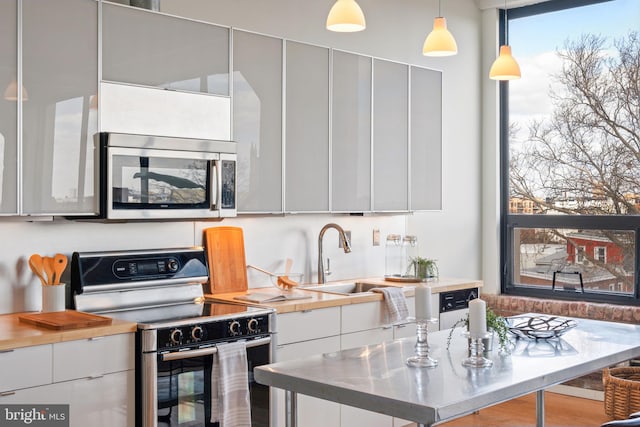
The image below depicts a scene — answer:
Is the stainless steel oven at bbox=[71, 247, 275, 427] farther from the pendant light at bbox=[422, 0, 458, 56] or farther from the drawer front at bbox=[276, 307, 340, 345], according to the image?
the pendant light at bbox=[422, 0, 458, 56]

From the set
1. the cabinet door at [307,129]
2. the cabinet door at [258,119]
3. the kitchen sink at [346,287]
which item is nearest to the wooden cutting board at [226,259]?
the cabinet door at [258,119]

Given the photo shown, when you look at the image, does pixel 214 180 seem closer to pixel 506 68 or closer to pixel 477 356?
pixel 506 68

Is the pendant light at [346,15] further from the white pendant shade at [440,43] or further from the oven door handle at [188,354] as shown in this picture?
the oven door handle at [188,354]

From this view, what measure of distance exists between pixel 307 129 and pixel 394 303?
1.22m

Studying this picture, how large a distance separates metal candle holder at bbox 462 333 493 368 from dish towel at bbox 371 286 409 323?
5.82 ft

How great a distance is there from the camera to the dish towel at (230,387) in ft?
12.6

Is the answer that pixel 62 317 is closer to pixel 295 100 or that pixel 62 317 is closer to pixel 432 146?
pixel 295 100

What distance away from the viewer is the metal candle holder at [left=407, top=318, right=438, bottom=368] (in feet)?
10.1

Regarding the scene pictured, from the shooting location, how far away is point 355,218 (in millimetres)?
5781

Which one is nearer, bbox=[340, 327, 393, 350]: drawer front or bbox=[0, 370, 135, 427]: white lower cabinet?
bbox=[0, 370, 135, 427]: white lower cabinet

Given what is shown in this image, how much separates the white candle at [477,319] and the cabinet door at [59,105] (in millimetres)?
1898

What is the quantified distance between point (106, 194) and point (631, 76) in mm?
4199

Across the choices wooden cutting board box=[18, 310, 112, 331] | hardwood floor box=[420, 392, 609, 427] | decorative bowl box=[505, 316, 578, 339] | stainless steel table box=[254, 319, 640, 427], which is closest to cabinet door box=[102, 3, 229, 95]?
wooden cutting board box=[18, 310, 112, 331]

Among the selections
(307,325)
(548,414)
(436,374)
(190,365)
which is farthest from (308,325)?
(548,414)
